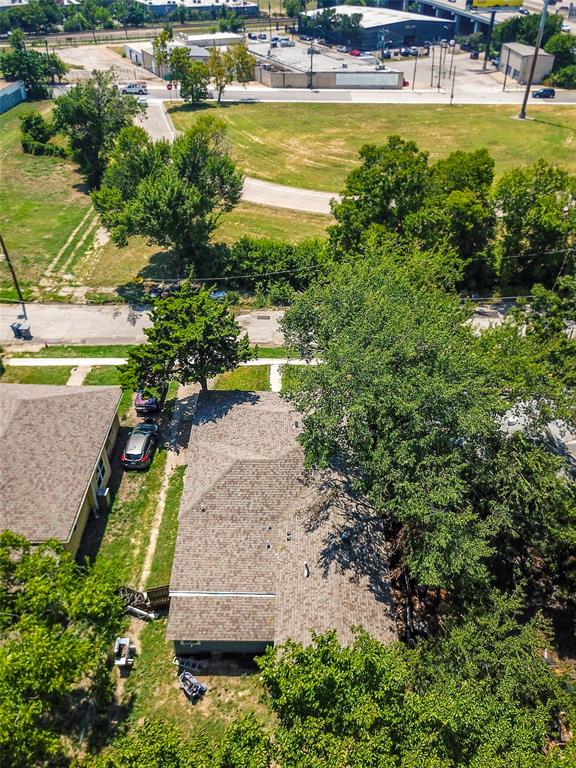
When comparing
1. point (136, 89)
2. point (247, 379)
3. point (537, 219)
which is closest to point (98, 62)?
point (136, 89)

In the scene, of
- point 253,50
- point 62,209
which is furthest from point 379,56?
point 62,209

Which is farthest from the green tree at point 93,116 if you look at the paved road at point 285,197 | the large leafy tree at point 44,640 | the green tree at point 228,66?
the large leafy tree at point 44,640

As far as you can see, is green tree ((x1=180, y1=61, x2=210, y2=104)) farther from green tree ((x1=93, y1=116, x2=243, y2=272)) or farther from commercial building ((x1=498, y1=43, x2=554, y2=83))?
commercial building ((x1=498, y1=43, x2=554, y2=83))

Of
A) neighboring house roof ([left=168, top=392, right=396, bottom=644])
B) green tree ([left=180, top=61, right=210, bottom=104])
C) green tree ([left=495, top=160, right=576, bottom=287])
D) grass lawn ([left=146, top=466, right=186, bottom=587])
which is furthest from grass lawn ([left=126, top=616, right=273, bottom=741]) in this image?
green tree ([left=180, top=61, right=210, bottom=104])

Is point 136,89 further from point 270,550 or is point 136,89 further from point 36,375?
point 270,550

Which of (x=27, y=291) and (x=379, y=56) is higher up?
(x=379, y=56)

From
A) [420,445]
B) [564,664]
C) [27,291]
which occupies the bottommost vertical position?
[564,664]

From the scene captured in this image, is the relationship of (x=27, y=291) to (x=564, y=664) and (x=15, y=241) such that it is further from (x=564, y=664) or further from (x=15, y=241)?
(x=564, y=664)
